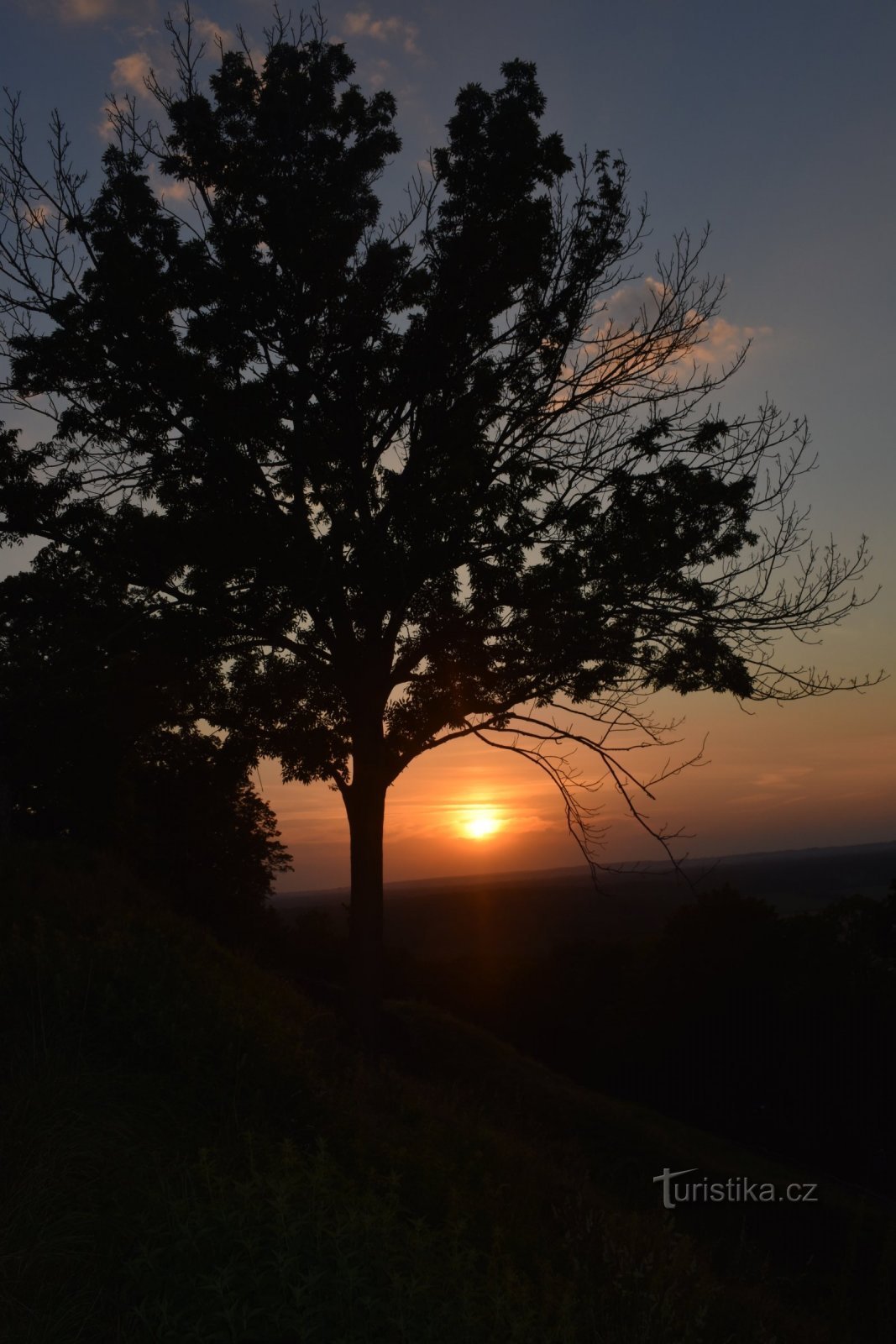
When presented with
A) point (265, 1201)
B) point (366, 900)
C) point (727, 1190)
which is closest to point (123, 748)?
point (366, 900)

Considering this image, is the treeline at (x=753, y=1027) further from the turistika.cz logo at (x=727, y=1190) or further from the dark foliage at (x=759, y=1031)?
the turistika.cz logo at (x=727, y=1190)

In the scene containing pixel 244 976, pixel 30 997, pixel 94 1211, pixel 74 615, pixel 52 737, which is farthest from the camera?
pixel 52 737

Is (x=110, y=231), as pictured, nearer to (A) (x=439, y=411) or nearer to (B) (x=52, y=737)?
(A) (x=439, y=411)

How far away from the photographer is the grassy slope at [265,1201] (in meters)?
4.16

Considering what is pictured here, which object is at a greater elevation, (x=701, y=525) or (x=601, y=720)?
(x=701, y=525)

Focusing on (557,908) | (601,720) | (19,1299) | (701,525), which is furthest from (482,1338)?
(557,908)

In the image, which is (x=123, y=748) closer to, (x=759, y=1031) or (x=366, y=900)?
(x=366, y=900)

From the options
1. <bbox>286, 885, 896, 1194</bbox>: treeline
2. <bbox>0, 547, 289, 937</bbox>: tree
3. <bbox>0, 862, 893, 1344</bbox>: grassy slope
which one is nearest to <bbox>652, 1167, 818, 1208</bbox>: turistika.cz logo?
<bbox>0, 862, 893, 1344</bbox>: grassy slope

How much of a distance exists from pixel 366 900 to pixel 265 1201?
7376 millimetres

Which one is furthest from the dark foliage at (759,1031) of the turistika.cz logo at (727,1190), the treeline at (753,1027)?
the turistika.cz logo at (727,1190)

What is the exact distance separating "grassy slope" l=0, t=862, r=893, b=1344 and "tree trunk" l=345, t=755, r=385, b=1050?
5.51ft

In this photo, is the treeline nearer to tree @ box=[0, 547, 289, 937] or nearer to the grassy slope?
tree @ box=[0, 547, 289, 937]

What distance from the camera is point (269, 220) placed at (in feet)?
40.1

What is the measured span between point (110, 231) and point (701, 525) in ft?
28.1
